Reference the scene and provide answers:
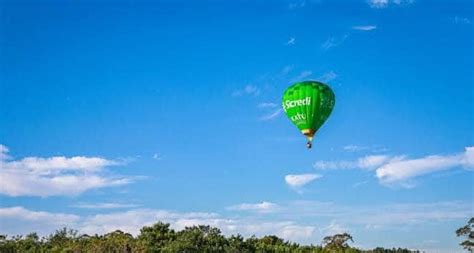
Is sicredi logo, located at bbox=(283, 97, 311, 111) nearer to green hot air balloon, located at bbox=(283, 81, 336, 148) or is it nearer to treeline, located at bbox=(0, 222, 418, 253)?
green hot air balloon, located at bbox=(283, 81, 336, 148)

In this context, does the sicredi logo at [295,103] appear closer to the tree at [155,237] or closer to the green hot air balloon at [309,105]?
the green hot air balloon at [309,105]

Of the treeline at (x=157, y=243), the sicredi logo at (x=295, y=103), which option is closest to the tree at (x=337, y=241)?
the treeline at (x=157, y=243)

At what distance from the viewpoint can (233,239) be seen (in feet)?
205

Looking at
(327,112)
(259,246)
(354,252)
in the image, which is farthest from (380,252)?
(327,112)

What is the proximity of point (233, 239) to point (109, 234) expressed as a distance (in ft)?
36.7

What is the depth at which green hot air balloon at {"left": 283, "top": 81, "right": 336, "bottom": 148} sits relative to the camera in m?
29.9

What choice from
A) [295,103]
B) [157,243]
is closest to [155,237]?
[157,243]

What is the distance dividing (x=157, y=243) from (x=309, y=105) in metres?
32.9

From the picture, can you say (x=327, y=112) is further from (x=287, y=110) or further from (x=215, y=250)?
(x=215, y=250)

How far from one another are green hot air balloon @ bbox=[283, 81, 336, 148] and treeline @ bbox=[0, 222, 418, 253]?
95.9 feet

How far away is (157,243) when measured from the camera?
195 feet

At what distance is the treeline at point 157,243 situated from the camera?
5853 cm

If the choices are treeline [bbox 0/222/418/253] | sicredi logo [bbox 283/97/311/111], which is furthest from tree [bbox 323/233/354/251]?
sicredi logo [bbox 283/97/311/111]

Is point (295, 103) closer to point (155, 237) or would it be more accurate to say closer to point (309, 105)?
point (309, 105)
